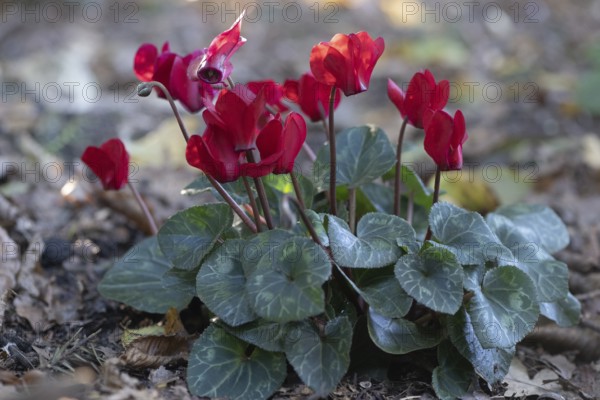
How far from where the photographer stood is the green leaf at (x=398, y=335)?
161cm

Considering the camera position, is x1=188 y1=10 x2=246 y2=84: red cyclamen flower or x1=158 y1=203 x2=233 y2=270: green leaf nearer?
x1=188 y1=10 x2=246 y2=84: red cyclamen flower

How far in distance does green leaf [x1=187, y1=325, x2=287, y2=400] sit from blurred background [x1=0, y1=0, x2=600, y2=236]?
1213mm

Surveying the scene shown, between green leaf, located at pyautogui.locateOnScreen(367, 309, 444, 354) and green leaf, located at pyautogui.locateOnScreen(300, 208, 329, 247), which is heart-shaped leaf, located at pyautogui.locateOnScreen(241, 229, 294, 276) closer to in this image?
green leaf, located at pyautogui.locateOnScreen(300, 208, 329, 247)

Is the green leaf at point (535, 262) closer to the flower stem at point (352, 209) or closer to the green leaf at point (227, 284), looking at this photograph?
the flower stem at point (352, 209)

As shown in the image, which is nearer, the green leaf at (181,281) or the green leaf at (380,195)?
the green leaf at (181,281)

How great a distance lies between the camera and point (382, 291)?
1633 mm

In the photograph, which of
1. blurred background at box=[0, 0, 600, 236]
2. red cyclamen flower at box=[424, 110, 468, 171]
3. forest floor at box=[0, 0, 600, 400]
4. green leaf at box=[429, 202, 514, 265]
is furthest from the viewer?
blurred background at box=[0, 0, 600, 236]

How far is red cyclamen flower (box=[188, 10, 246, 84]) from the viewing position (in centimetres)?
151

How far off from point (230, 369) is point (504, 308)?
0.66 m

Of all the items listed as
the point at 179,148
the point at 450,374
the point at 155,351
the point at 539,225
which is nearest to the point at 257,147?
the point at 155,351

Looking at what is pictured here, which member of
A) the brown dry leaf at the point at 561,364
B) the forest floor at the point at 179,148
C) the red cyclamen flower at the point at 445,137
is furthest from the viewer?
the brown dry leaf at the point at 561,364

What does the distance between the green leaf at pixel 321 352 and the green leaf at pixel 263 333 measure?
18 millimetres

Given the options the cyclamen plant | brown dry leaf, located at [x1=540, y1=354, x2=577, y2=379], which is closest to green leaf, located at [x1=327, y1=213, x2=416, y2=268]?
the cyclamen plant

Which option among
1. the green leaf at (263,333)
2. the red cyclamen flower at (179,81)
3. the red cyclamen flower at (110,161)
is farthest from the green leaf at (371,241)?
the red cyclamen flower at (110,161)
